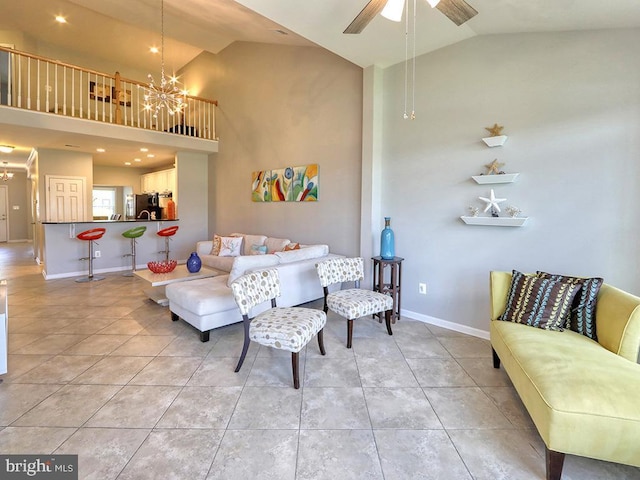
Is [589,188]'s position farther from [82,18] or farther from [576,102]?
[82,18]

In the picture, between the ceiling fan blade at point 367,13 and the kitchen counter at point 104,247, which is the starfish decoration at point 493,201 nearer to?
the ceiling fan blade at point 367,13

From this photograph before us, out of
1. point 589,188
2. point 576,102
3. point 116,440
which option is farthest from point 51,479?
point 576,102

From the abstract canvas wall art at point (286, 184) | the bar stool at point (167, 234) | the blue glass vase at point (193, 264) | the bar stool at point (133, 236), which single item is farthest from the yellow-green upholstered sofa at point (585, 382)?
the bar stool at point (133, 236)

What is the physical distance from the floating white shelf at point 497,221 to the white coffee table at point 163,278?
3328mm

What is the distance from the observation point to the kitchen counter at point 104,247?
226 inches

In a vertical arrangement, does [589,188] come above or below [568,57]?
below

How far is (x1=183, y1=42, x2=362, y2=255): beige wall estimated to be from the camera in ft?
14.4

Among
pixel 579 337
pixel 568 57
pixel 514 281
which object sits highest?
pixel 568 57

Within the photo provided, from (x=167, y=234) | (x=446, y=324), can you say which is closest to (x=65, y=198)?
(x=167, y=234)

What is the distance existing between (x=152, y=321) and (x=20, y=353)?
3.66ft

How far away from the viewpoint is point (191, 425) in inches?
74.7

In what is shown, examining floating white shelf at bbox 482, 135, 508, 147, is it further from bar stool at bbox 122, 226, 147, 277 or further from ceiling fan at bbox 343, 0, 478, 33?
bar stool at bbox 122, 226, 147, 277

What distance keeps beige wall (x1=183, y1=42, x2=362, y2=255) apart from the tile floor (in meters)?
2.06

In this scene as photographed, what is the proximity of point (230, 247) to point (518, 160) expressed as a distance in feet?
14.7
